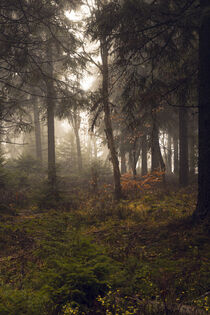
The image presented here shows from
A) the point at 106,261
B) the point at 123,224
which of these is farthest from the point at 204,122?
the point at 106,261

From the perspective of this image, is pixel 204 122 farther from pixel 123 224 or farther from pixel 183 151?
pixel 183 151

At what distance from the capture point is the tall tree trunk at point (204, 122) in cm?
621

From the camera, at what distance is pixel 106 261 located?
3.87 metres

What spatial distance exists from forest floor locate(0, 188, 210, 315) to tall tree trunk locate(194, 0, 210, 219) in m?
0.60

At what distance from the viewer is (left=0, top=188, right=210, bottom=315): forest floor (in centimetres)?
313

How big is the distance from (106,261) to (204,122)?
172 inches

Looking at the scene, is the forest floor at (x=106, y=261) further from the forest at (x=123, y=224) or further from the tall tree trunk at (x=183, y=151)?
the tall tree trunk at (x=183, y=151)

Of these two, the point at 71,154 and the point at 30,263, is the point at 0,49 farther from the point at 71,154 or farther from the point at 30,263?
the point at 71,154

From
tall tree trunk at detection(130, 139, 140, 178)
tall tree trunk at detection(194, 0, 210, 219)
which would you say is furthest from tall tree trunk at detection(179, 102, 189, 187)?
tall tree trunk at detection(194, 0, 210, 219)

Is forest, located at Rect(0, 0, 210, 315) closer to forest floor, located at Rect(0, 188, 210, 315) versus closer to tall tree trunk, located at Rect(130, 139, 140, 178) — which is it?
forest floor, located at Rect(0, 188, 210, 315)

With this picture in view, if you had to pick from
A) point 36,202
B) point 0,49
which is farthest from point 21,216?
point 0,49

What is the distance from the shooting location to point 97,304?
321 cm

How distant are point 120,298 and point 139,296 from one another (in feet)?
1.24

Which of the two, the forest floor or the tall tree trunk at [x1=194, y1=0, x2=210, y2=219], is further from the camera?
the tall tree trunk at [x1=194, y1=0, x2=210, y2=219]
